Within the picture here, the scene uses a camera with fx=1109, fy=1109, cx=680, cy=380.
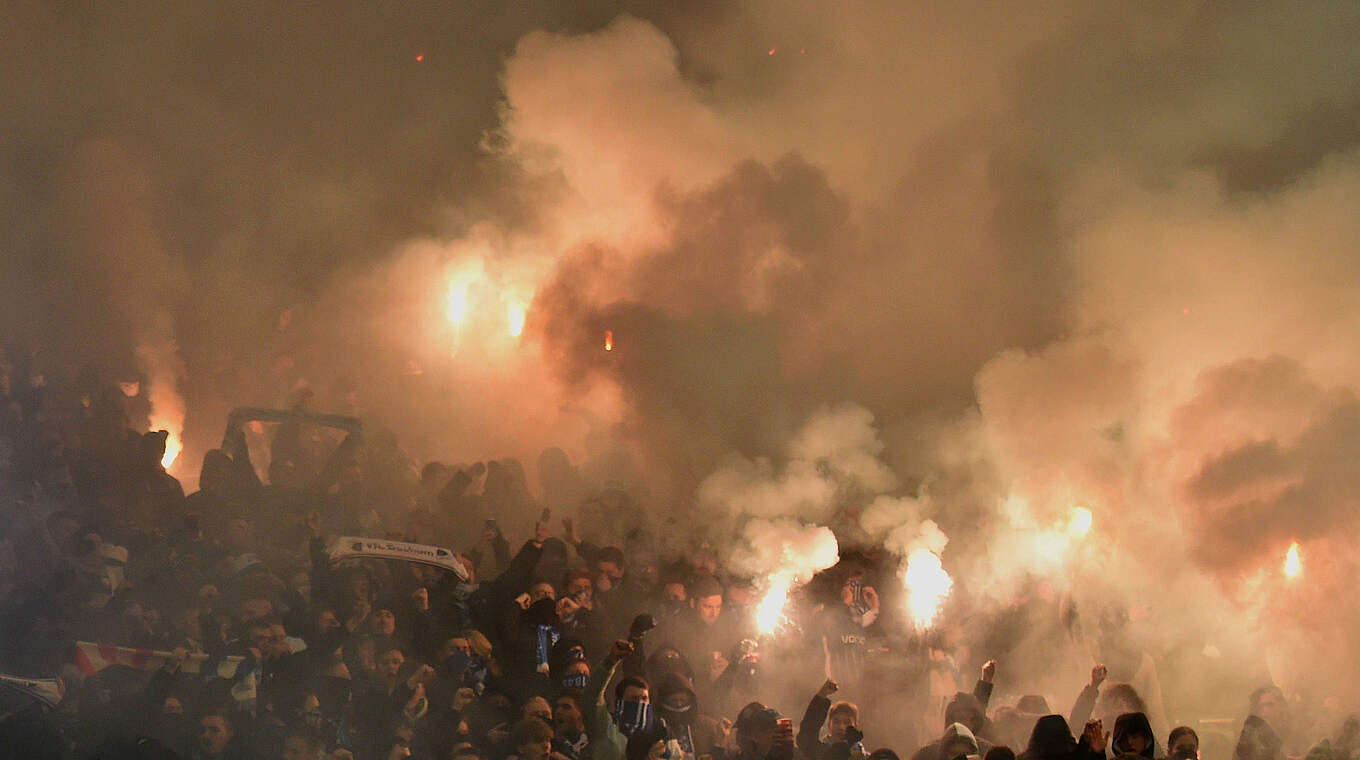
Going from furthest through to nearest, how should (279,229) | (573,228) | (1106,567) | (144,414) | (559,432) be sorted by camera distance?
(1106,567) → (573,228) → (559,432) → (279,229) → (144,414)

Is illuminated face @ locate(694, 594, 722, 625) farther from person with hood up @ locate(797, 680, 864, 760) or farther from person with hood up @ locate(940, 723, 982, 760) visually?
person with hood up @ locate(940, 723, 982, 760)

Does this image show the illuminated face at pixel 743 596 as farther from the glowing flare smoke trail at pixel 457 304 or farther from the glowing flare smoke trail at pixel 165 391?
the glowing flare smoke trail at pixel 165 391

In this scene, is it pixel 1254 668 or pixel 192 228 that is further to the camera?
pixel 1254 668

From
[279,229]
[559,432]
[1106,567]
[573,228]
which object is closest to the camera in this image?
[279,229]

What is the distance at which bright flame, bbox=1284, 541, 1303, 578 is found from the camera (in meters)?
10.2

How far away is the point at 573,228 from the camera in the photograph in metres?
10.2

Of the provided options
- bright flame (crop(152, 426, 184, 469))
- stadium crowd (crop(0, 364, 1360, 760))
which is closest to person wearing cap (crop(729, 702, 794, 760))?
stadium crowd (crop(0, 364, 1360, 760))

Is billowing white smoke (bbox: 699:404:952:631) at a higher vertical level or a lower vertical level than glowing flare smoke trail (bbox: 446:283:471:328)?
lower

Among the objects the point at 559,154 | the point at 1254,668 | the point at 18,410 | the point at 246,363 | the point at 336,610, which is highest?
the point at 559,154

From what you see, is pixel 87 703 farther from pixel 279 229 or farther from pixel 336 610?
pixel 279 229

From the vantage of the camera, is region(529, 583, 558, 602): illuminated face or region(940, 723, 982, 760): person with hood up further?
region(940, 723, 982, 760): person with hood up

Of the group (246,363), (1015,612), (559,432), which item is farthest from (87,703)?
(1015,612)

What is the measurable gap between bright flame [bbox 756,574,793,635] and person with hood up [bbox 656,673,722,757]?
1.10 m

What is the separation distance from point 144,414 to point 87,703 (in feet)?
6.62
